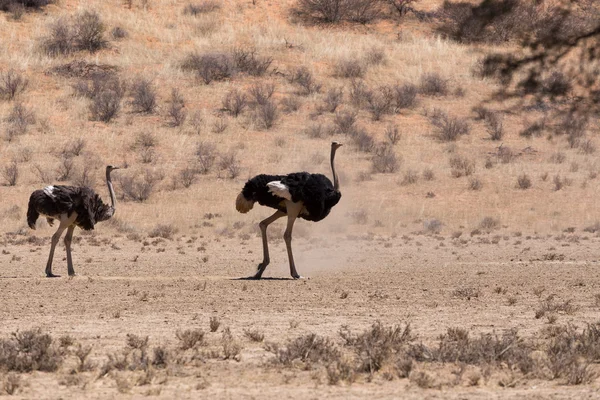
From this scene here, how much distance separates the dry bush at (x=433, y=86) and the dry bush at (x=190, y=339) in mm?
Answer: 30756

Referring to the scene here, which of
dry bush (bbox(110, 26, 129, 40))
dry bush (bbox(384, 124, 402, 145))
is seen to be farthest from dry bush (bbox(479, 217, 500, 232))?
dry bush (bbox(110, 26, 129, 40))

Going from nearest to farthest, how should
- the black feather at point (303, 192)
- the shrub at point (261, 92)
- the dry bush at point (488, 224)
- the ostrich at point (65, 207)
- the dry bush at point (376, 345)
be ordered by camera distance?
the dry bush at point (376, 345) → the black feather at point (303, 192) → the ostrich at point (65, 207) → the dry bush at point (488, 224) → the shrub at point (261, 92)

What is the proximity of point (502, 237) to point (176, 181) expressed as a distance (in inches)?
377

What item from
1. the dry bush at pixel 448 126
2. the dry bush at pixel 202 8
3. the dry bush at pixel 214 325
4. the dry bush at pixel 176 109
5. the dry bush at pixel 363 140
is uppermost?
the dry bush at pixel 202 8

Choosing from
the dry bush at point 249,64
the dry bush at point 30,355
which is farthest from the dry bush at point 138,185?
the dry bush at point 30,355

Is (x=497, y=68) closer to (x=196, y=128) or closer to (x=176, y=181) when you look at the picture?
(x=176, y=181)

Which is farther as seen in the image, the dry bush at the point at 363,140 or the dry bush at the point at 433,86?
the dry bush at the point at 433,86

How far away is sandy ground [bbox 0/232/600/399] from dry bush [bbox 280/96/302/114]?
1344 cm

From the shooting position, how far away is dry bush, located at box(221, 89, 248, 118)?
124ft

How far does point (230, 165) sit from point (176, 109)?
218 inches

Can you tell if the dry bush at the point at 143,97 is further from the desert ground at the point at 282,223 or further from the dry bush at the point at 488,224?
the dry bush at the point at 488,224

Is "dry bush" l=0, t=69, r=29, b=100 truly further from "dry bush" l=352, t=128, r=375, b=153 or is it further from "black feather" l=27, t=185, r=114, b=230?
"black feather" l=27, t=185, r=114, b=230

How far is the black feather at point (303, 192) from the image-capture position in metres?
16.9

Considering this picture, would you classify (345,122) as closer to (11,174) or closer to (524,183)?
(524,183)
